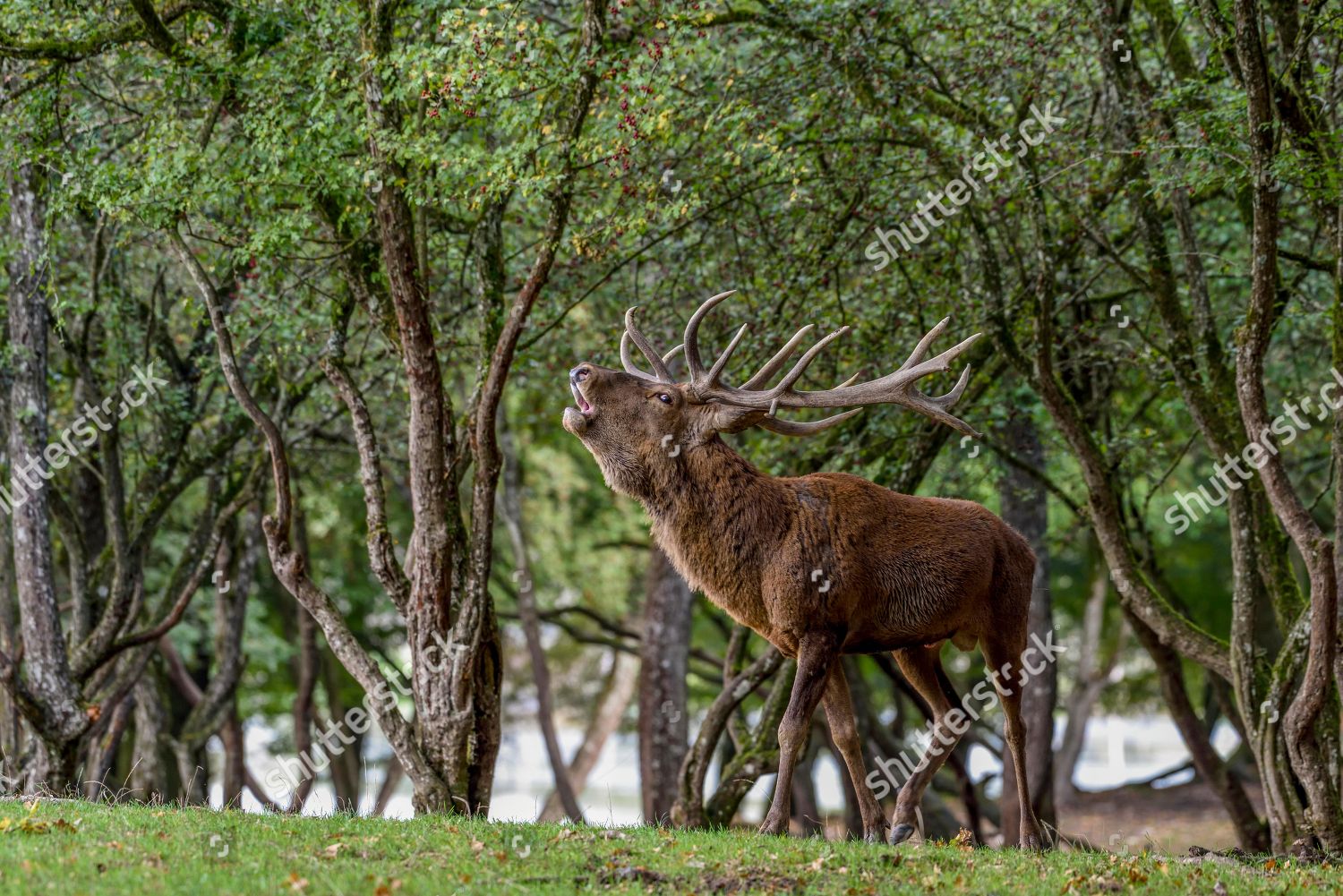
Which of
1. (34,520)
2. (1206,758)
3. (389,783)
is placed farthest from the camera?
(389,783)

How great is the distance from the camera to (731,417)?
9.56 meters

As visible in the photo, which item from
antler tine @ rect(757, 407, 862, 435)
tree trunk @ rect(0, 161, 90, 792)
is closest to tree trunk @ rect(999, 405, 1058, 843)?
antler tine @ rect(757, 407, 862, 435)

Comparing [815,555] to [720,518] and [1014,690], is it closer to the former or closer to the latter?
[720,518]

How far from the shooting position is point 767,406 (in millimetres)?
9461

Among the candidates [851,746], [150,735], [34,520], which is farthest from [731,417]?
[150,735]

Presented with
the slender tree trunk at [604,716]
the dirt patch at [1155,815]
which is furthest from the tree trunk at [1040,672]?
the slender tree trunk at [604,716]

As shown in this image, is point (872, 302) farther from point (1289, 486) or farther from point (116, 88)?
point (116, 88)

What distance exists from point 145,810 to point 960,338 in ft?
25.0

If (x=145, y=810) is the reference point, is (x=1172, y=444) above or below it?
above

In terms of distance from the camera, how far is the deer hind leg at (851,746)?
930cm

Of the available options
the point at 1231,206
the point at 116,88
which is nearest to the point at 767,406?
the point at 116,88

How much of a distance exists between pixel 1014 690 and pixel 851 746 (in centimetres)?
117

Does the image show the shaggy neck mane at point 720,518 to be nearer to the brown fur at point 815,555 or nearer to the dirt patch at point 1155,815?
the brown fur at point 815,555

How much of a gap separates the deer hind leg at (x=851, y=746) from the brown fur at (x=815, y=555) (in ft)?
0.04
